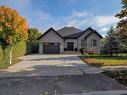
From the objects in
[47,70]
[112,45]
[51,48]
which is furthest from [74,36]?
[47,70]

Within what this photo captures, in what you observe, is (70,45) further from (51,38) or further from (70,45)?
(51,38)

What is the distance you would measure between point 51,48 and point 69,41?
477 cm

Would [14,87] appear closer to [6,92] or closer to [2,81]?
[6,92]

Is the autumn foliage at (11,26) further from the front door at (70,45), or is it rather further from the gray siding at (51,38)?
the front door at (70,45)

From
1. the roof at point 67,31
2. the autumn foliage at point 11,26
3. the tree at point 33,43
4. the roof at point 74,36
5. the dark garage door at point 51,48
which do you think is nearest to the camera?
the autumn foliage at point 11,26

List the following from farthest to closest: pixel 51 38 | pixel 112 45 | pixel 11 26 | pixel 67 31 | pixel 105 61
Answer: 1. pixel 67 31
2. pixel 51 38
3. pixel 112 45
4. pixel 105 61
5. pixel 11 26

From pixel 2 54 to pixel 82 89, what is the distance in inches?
619

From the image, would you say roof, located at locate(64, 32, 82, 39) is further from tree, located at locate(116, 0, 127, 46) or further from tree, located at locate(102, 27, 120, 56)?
tree, located at locate(116, 0, 127, 46)

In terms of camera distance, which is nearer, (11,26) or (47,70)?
(47,70)

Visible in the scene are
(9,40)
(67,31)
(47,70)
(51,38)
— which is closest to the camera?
(47,70)

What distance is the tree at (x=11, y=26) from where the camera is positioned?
24.6 meters

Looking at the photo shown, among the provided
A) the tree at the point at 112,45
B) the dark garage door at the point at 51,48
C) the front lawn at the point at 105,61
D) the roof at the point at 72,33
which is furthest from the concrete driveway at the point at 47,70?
the roof at the point at 72,33

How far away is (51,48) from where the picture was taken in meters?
52.4

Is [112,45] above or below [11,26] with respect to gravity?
below
